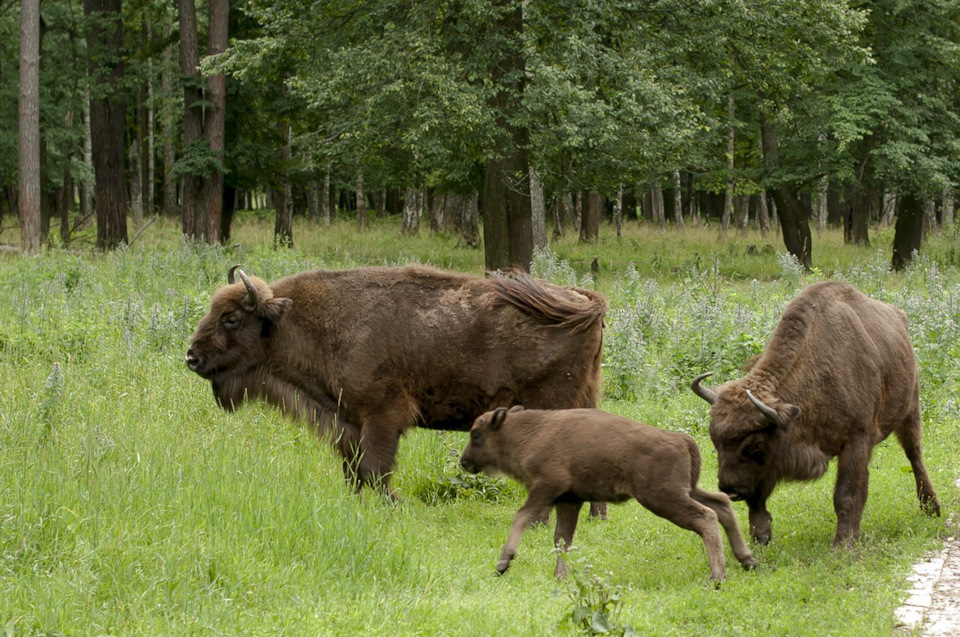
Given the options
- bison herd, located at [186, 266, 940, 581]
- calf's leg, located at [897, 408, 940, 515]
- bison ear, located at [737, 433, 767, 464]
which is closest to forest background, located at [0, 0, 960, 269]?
bison herd, located at [186, 266, 940, 581]

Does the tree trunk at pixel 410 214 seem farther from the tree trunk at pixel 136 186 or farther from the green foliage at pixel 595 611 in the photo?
the green foliage at pixel 595 611

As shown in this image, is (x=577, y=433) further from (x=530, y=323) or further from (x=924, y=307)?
(x=924, y=307)

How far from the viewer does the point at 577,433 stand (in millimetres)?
7254

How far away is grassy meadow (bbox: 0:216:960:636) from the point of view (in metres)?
5.82

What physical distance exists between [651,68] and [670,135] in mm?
2101

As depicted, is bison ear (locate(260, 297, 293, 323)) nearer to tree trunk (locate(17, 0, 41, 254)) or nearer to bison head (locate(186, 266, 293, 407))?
bison head (locate(186, 266, 293, 407))

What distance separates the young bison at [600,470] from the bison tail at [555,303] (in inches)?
57.2

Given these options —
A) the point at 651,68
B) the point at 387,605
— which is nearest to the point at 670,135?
the point at 651,68

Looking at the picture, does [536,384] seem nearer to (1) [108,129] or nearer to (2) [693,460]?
(2) [693,460]

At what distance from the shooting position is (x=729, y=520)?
23.6 feet

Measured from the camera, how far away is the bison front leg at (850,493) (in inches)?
302

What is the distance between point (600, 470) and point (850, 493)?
77.5 inches

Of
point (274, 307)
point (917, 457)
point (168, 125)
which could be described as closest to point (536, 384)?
point (274, 307)

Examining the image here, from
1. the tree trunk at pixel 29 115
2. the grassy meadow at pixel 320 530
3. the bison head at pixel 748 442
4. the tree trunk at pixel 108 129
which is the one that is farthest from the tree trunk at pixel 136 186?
the bison head at pixel 748 442
